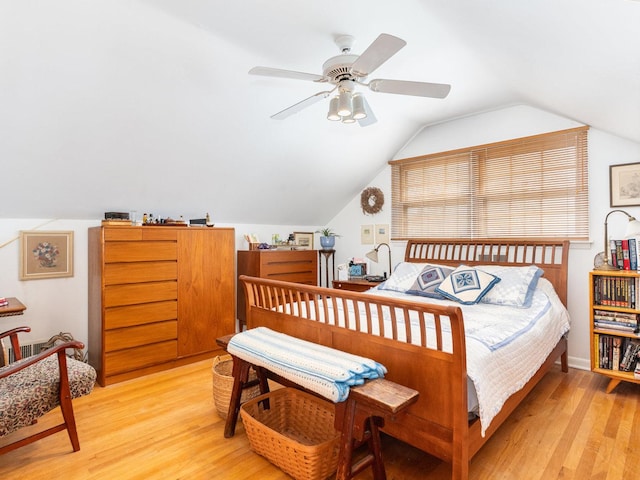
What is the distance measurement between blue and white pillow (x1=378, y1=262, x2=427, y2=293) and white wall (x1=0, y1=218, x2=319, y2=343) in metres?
2.88

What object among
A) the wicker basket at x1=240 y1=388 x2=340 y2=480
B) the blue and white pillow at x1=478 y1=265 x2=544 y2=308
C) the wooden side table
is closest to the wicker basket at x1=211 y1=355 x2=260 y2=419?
the wicker basket at x1=240 y1=388 x2=340 y2=480

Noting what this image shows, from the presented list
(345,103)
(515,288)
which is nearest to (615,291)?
(515,288)

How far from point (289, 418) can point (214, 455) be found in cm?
49

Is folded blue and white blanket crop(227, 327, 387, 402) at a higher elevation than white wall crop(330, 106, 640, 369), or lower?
lower

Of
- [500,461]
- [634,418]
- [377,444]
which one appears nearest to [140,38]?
[377,444]

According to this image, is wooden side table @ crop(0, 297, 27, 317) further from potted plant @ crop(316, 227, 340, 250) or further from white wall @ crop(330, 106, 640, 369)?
white wall @ crop(330, 106, 640, 369)

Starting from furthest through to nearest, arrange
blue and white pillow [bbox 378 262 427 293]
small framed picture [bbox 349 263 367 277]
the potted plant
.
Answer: the potted plant, small framed picture [bbox 349 263 367 277], blue and white pillow [bbox 378 262 427 293]

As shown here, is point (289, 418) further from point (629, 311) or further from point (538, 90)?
point (538, 90)

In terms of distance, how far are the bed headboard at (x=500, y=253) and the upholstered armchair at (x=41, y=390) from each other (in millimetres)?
3402

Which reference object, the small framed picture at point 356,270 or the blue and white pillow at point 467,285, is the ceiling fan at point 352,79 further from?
the small framed picture at point 356,270

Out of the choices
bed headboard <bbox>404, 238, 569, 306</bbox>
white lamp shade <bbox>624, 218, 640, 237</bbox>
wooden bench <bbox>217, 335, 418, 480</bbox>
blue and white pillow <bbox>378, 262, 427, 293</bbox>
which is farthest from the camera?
blue and white pillow <bbox>378, 262, 427, 293</bbox>

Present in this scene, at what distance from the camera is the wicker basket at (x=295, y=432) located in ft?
5.82

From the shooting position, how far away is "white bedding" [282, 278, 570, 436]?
1.74 m

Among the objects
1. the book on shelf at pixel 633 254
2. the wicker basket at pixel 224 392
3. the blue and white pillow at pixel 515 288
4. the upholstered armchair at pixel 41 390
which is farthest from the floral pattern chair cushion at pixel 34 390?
the book on shelf at pixel 633 254
